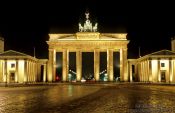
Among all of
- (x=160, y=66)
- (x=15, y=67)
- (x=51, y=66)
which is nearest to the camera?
(x=15, y=67)

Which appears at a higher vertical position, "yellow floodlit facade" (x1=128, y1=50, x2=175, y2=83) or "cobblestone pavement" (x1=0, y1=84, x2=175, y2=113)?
"yellow floodlit facade" (x1=128, y1=50, x2=175, y2=83)

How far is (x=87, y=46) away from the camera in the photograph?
302ft

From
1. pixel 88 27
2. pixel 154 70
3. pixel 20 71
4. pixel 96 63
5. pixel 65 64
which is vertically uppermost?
Answer: pixel 88 27

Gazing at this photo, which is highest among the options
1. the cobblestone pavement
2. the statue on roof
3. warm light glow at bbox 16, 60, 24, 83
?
the statue on roof

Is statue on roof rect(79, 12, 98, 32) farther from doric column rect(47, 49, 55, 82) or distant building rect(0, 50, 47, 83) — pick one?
distant building rect(0, 50, 47, 83)

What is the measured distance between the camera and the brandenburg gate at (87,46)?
9144cm

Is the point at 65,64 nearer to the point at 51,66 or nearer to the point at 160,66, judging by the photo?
the point at 51,66

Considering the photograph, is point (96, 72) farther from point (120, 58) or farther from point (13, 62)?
point (13, 62)

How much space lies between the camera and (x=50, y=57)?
92.8m

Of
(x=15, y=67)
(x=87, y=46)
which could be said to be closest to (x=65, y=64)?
(x=87, y=46)

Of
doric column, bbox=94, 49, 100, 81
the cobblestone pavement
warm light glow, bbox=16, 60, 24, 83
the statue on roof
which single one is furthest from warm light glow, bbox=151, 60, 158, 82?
the cobblestone pavement

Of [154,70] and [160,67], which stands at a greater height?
[160,67]

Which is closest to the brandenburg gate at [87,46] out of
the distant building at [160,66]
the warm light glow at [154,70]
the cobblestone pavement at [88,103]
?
the distant building at [160,66]

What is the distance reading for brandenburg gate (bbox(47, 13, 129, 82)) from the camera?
91438 mm
